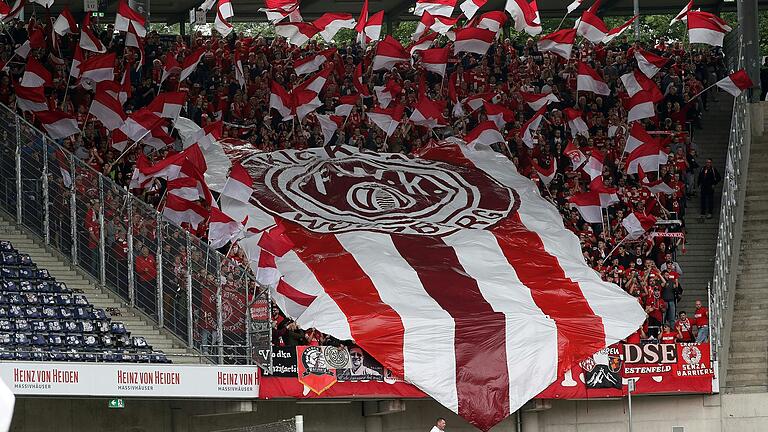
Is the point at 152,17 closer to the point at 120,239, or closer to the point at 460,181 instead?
the point at 460,181

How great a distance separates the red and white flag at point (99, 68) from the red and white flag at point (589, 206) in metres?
9.31

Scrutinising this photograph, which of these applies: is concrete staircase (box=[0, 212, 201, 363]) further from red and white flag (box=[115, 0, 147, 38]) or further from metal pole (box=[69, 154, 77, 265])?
red and white flag (box=[115, 0, 147, 38])

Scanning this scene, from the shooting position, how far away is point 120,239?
1950cm

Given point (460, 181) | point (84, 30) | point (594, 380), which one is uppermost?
point (84, 30)

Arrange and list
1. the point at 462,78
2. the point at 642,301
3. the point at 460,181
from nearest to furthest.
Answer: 1. the point at 642,301
2. the point at 460,181
3. the point at 462,78

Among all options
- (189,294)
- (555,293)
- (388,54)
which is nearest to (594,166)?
(555,293)

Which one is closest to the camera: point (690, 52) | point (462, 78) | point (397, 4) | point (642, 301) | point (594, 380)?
point (594, 380)

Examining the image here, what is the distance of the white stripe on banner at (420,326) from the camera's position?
788 inches

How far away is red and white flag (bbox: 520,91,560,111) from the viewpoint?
26453mm

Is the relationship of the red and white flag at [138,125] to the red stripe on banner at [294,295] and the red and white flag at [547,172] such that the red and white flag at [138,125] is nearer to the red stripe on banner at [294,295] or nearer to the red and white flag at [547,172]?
the red stripe on banner at [294,295]

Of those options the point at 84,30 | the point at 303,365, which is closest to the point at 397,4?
the point at 84,30

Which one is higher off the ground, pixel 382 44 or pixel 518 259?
pixel 382 44

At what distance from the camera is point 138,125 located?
22.1 m

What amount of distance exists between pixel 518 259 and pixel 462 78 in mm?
6523
